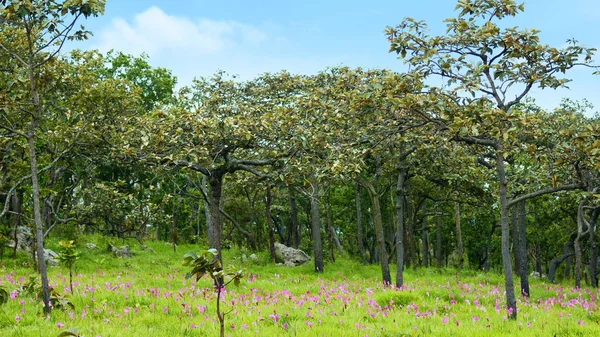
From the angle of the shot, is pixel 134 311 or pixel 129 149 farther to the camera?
pixel 129 149

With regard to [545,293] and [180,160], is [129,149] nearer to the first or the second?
[180,160]

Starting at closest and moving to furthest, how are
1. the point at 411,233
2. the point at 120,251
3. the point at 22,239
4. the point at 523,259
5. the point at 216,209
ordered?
the point at 216,209, the point at 523,259, the point at 22,239, the point at 120,251, the point at 411,233

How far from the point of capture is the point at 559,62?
9.67 meters

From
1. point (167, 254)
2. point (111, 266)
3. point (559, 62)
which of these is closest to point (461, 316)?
point (559, 62)

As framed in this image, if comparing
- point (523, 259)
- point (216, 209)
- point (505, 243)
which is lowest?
point (523, 259)

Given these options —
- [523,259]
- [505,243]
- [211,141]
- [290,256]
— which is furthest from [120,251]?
[505,243]

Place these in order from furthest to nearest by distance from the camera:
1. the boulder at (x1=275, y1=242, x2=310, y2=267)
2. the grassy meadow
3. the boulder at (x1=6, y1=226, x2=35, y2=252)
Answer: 1. the boulder at (x1=275, y1=242, x2=310, y2=267)
2. the boulder at (x1=6, y1=226, x2=35, y2=252)
3. the grassy meadow

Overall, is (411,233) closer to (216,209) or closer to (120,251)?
(216,209)

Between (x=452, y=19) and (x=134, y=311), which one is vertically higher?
(x=452, y=19)

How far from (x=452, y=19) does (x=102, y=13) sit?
23.0ft

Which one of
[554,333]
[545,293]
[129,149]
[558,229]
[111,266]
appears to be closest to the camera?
[554,333]

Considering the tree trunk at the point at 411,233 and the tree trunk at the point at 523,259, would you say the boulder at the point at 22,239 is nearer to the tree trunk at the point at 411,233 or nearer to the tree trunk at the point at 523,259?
the tree trunk at the point at 411,233

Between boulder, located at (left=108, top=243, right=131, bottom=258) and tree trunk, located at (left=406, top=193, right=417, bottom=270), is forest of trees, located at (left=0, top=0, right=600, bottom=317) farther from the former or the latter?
boulder, located at (left=108, top=243, right=131, bottom=258)

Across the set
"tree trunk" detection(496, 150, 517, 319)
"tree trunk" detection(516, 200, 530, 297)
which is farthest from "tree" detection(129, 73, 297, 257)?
"tree trunk" detection(516, 200, 530, 297)
